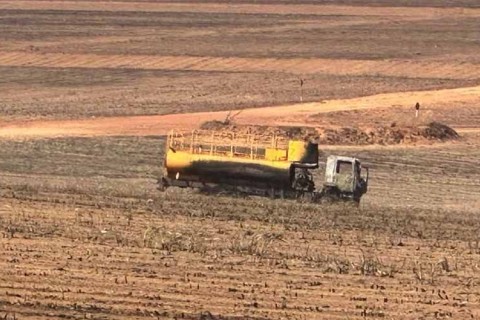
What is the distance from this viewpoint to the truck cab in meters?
24.1

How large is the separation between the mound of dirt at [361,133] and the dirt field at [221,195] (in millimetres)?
596

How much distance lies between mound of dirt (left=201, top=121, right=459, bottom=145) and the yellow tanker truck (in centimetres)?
850

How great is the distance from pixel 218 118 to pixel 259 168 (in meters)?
14.4

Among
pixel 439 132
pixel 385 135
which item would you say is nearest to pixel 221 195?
pixel 385 135

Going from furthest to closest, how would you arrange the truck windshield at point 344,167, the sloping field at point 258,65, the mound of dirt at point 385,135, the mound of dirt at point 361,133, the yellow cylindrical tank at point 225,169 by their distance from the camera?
the sloping field at point 258,65 → the mound of dirt at point 385,135 → the mound of dirt at point 361,133 → the truck windshield at point 344,167 → the yellow cylindrical tank at point 225,169

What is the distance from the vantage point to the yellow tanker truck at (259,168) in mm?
23984

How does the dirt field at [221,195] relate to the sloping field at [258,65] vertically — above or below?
below

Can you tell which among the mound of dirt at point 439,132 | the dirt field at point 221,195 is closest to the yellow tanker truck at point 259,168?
the dirt field at point 221,195

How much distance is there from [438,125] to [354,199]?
41.2ft

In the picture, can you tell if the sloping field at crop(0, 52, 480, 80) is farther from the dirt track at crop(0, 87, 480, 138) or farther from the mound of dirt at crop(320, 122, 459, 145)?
the mound of dirt at crop(320, 122, 459, 145)

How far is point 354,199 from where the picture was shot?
24.0m

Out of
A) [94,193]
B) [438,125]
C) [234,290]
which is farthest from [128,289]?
[438,125]

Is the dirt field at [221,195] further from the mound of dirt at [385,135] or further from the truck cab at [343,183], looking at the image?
the mound of dirt at [385,135]

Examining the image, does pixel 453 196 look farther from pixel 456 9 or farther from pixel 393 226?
pixel 456 9
